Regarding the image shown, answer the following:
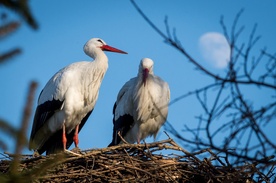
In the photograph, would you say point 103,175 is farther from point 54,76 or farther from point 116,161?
point 54,76

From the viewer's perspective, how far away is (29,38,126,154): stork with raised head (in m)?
7.56

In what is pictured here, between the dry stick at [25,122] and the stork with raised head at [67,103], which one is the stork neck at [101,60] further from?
the dry stick at [25,122]

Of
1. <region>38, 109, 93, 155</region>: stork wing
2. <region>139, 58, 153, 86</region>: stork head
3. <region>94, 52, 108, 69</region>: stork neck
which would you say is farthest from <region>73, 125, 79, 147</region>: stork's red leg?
<region>139, 58, 153, 86</region>: stork head

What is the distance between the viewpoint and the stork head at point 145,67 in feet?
24.8

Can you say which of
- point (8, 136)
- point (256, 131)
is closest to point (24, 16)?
point (8, 136)

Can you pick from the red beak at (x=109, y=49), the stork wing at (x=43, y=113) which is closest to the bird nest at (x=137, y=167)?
the stork wing at (x=43, y=113)

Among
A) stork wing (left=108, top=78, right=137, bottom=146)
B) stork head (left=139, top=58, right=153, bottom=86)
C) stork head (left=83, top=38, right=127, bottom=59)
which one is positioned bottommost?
stork wing (left=108, top=78, right=137, bottom=146)

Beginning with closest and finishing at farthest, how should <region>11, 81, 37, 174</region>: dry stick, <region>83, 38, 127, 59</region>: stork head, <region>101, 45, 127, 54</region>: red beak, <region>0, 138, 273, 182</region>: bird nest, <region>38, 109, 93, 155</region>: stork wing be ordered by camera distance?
<region>11, 81, 37, 174</region>: dry stick < <region>0, 138, 273, 182</region>: bird nest < <region>38, 109, 93, 155</region>: stork wing < <region>83, 38, 127, 59</region>: stork head < <region>101, 45, 127, 54</region>: red beak

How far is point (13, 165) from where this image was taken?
2113 millimetres

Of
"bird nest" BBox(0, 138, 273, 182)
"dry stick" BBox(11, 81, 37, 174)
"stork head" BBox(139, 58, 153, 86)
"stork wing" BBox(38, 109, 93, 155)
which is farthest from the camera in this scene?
"stork wing" BBox(38, 109, 93, 155)

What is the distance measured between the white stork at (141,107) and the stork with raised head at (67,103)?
463 mm

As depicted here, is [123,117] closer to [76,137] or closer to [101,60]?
[76,137]

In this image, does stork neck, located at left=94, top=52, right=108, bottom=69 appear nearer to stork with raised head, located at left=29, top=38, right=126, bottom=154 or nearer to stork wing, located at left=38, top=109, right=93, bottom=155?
stork with raised head, located at left=29, top=38, right=126, bottom=154

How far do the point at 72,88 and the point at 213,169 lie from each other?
279 cm
